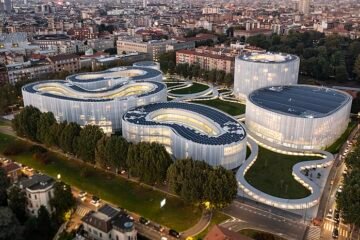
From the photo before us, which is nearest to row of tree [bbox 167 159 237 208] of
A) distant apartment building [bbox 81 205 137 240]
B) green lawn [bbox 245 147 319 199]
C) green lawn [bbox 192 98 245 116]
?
distant apartment building [bbox 81 205 137 240]

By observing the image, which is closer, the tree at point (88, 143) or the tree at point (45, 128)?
the tree at point (88, 143)

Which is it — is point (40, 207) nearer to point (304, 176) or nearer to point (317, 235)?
point (317, 235)

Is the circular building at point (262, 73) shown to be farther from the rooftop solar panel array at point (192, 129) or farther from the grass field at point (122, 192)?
the grass field at point (122, 192)

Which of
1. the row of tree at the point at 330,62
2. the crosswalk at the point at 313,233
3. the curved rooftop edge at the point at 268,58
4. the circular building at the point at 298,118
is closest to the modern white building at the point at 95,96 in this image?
the circular building at the point at 298,118

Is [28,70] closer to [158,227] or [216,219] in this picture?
[158,227]

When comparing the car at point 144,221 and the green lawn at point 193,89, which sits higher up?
the green lawn at point 193,89

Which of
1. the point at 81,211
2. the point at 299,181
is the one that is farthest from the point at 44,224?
the point at 299,181
